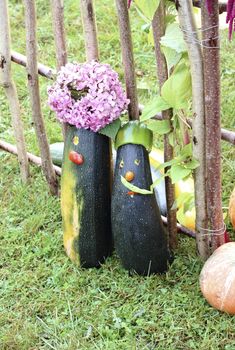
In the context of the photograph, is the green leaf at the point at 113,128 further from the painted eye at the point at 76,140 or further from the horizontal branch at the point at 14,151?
the horizontal branch at the point at 14,151

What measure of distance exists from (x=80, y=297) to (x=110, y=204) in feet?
1.24

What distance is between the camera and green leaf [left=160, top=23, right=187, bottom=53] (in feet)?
6.88

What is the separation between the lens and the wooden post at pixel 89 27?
242cm

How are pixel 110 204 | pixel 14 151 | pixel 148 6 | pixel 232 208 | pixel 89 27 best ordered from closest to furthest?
pixel 148 6 < pixel 89 27 < pixel 110 204 < pixel 232 208 < pixel 14 151

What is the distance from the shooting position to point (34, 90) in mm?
2818

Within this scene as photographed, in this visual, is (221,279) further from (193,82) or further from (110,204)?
(193,82)

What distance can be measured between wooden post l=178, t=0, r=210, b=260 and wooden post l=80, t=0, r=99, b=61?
0.47m

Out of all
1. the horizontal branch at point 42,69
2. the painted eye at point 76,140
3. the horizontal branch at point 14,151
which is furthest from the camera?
the horizontal branch at point 14,151

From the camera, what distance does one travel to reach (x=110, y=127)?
2393 mm

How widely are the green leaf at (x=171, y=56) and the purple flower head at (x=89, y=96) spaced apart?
0.27 meters

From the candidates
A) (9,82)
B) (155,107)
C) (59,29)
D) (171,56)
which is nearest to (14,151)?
(9,82)

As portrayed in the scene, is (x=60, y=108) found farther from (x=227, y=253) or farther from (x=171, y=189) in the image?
(x=227, y=253)

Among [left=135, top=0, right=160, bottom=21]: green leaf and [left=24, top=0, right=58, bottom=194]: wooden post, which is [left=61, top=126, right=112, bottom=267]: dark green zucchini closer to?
[left=24, top=0, right=58, bottom=194]: wooden post

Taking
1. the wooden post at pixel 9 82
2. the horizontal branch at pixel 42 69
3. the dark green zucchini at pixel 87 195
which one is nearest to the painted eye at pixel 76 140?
the dark green zucchini at pixel 87 195
